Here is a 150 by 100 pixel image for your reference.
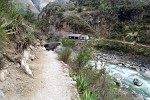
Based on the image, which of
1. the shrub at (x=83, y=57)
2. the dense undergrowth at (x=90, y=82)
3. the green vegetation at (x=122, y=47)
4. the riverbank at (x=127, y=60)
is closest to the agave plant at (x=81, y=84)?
the dense undergrowth at (x=90, y=82)

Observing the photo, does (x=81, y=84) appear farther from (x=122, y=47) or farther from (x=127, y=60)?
(x=122, y=47)

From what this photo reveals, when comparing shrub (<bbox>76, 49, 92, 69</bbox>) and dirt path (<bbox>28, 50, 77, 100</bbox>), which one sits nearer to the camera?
dirt path (<bbox>28, 50, 77, 100</bbox>)

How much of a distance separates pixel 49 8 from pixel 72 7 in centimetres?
936

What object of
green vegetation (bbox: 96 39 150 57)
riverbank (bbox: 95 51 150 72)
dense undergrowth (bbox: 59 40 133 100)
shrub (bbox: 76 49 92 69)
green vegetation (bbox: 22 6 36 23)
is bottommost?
riverbank (bbox: 95 51 150 72)

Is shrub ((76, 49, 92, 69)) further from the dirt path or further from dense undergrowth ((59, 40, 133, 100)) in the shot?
the dirt path

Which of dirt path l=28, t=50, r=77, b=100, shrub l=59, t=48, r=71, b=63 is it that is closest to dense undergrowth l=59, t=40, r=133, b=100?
shrub l=59, t=48, r=71, b=63

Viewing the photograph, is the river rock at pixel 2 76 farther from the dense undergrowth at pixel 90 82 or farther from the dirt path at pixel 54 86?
the dense undergrowth at pixel 90 82

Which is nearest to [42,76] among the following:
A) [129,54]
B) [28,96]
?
[28,96]

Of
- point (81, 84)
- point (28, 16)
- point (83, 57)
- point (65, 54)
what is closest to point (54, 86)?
point (81, 84)

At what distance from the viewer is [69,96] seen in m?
10.7

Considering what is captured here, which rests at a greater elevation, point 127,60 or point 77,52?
point 77,52

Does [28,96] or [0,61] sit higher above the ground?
[0,61]

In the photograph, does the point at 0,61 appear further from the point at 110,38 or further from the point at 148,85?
the point at 110,38

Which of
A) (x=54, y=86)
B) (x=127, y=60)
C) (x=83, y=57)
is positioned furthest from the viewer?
(x=127, y=60)
